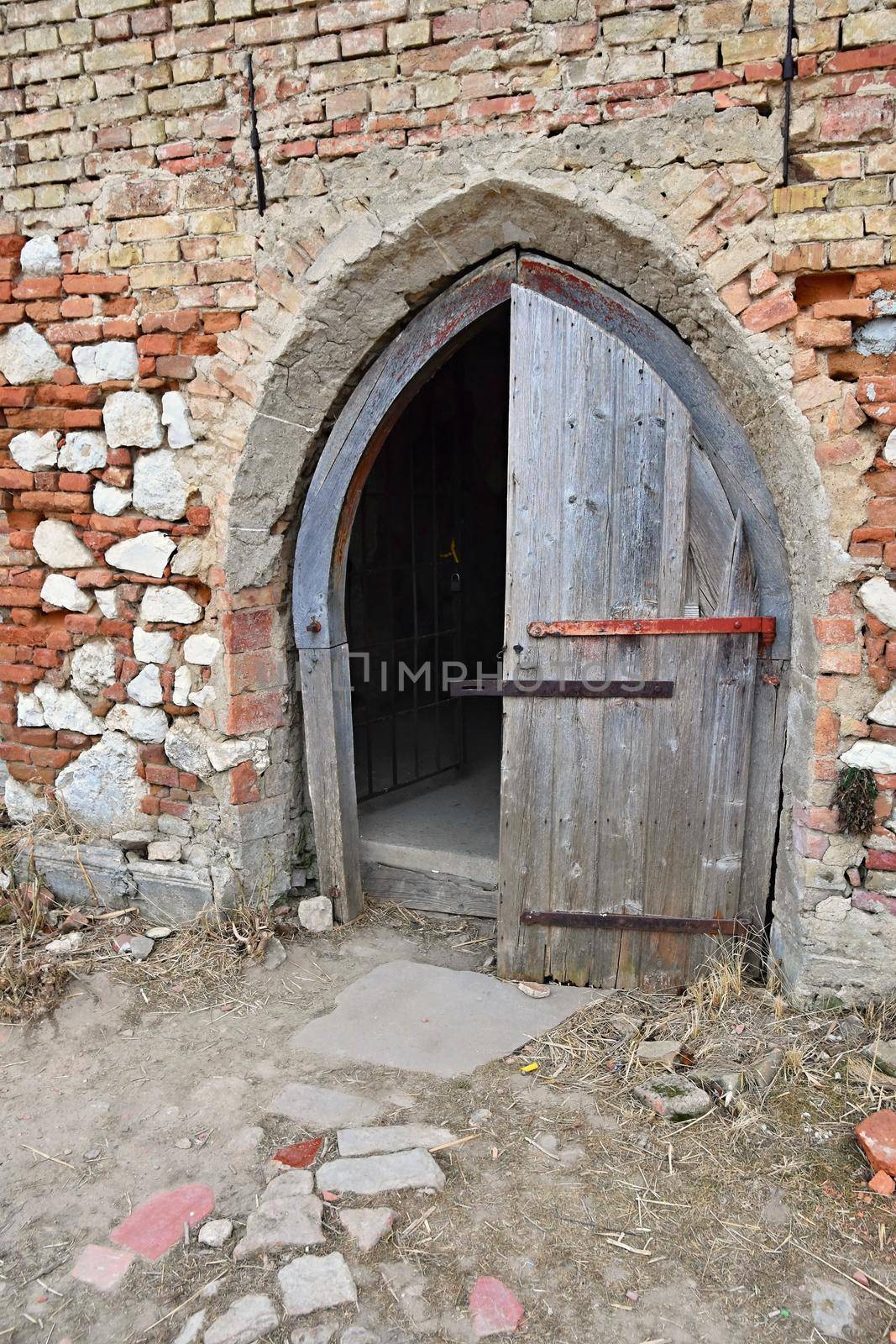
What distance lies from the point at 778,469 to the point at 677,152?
93 cm

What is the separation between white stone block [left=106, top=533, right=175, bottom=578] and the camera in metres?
3.29

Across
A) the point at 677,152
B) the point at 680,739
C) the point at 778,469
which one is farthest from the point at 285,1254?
the point at 677,152

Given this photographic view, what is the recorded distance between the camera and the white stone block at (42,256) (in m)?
3.26

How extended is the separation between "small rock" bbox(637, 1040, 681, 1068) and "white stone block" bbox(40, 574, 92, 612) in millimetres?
2444

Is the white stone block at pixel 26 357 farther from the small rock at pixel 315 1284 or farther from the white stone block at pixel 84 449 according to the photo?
the small rock at pixel 315 1284

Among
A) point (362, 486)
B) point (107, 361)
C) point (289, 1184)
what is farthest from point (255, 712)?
point (289, 1184)

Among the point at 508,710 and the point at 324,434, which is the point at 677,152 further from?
the point at 508,710

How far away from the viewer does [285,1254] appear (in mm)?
2057

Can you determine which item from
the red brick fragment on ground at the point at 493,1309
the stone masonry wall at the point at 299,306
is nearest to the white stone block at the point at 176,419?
the stone masonry wall at the point at 299,306

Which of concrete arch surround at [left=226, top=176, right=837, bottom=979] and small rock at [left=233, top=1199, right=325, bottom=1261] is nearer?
small rock at [left=233, top=1199, right=325, bottom=1261]

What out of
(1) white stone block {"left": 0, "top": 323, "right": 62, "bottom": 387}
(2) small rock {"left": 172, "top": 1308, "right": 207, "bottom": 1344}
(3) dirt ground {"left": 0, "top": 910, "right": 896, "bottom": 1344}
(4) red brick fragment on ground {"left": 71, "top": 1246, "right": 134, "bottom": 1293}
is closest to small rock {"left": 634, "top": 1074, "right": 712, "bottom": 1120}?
(3) dirt ground {"left": 0, "top": 910, "right": 896, "bottom": 1344}

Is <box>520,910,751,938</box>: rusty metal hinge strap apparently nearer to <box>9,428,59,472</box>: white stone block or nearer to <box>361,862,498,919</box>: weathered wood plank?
<box>361,862,498,919</box>: weathered wood plank

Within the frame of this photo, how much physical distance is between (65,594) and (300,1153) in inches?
83.9

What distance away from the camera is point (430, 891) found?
3711mm
